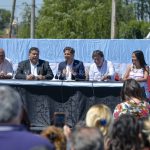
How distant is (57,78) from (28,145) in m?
8.57

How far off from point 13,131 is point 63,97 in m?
7.81

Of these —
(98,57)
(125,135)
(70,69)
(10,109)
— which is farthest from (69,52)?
(10,109)

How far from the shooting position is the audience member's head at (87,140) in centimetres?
417

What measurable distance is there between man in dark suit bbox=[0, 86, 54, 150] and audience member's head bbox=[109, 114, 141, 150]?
1.17 meters

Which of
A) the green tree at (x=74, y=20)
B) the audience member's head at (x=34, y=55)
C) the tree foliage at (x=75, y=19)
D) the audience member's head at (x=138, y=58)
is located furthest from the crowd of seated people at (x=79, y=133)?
the green tree at (x=74, y=20)

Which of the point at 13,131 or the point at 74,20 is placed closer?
the point at 13,131

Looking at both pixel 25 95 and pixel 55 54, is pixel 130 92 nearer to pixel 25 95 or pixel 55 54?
pixel 25 95

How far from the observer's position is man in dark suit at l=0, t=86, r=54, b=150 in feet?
12.7

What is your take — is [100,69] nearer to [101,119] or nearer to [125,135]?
[101,119]

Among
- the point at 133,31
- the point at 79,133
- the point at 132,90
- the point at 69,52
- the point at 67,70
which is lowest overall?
the point at 79,133

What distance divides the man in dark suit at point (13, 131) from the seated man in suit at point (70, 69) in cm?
819

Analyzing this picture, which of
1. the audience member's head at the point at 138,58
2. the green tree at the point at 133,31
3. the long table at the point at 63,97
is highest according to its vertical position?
the green tree at the point at 133,31

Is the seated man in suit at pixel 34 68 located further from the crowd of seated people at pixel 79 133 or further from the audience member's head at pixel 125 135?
the audience member's head at pixel 125 135

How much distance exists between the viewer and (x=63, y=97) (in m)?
11.7
